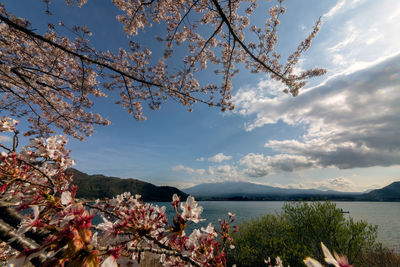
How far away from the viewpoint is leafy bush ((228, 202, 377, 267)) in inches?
220

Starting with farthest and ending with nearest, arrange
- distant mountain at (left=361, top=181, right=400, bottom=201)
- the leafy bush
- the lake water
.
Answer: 1. distant mountain at (left=361, top=181, right=400, bottom=201)
2. the lake water
3. the leafy bush

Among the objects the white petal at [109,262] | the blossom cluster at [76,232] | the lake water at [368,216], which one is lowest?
the lake water at [368,216]

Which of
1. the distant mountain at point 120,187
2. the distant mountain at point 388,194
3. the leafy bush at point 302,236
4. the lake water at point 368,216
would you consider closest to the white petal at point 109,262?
the lake water at point 368,216

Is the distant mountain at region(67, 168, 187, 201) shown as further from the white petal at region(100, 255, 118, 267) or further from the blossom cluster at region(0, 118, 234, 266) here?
the white petal at region(100, 255, 118, 267)

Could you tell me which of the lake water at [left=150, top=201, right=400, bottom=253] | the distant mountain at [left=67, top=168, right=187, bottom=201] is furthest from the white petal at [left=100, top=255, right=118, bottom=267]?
the distant mountain at [left=67, top=168, right=187, bottom=201]

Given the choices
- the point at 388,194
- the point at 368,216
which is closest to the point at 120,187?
the point at 368,216

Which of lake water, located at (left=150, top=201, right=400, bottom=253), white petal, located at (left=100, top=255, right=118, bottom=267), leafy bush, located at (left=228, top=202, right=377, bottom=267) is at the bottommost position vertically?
lake water, located at (left=150, top=201, right=400, bottom=253)

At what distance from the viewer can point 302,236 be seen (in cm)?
629

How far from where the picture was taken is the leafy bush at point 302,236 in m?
5.59

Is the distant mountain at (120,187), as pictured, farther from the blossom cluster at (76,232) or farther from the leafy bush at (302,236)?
the blossom cluster at (76,232)

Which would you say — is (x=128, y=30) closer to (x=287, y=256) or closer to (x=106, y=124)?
(x=106, y=124)

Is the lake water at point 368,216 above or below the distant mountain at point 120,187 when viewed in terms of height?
below

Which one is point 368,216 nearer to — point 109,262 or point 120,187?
point 109,262

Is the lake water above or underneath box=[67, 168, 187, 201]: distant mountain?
underneath
